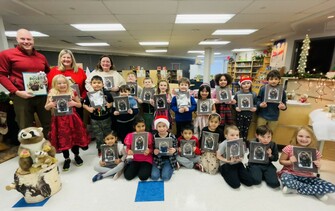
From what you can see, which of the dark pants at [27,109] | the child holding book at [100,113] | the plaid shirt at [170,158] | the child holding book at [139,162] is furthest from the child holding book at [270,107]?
the dark pants at [27,109]

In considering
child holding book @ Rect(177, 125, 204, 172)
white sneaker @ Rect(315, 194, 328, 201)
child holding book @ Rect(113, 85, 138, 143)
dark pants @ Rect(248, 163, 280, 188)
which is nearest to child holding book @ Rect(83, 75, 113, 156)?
child holding book @ Rect(113, 85, 138, 143)

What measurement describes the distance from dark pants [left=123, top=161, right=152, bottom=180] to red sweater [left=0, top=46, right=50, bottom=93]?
170 cm

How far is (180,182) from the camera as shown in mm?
2020

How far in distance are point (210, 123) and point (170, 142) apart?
58 centimetres

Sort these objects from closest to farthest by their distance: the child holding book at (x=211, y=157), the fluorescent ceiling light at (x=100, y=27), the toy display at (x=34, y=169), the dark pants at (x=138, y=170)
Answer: the toy display at (x=34, y=169) < the dark pants at (x=138, y=170) < the child holding book at (x=211, y=157) < the fluorescent ceiling light at (x=100, y=27)

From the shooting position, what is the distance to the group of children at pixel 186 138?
6.25 ft

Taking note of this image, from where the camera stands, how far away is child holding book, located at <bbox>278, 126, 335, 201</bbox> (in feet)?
5.69

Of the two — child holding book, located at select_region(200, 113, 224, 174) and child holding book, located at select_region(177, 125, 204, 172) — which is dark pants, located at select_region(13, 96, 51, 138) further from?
child holding book, located at select_region(200, 113, 224, 174)

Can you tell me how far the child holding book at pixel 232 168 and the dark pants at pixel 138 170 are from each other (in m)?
0.86

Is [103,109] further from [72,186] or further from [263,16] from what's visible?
[263,16]

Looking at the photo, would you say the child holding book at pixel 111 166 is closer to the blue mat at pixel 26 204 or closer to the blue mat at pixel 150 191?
the blue mat at pixel 150 191

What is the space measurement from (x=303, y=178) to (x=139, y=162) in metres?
1.83

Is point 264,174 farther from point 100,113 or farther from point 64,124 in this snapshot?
point 64,124

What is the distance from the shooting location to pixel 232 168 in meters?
2.07
